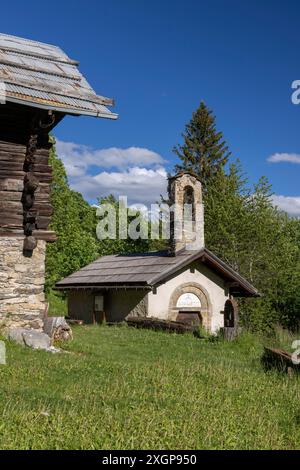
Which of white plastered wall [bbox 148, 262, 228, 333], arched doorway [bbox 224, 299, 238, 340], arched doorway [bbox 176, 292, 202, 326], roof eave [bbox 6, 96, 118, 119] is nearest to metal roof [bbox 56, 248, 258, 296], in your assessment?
white plastered wall [bbox 148, 262, 228, 333]

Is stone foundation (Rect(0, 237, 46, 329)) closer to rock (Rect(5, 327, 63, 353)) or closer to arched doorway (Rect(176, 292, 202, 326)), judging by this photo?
rock (Rect(5, 327, 63, 353))

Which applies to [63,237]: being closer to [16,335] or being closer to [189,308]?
[189,308]

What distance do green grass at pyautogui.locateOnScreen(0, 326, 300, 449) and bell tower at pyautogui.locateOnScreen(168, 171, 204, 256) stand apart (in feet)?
36.7

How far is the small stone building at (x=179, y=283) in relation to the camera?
2256cm

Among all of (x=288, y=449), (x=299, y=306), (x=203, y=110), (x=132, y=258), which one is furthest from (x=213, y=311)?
(x=203, y=110)

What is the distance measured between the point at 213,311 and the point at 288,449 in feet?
Answer: 59.8

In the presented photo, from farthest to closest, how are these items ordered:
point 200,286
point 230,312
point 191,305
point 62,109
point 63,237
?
1. point 63,237
2. point 230,312
3. point 200,286
4. point 191,305
5. point 62,109

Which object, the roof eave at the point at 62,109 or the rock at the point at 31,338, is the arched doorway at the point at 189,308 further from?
the roof eave at the point at 62,109

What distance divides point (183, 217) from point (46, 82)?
1186 cm

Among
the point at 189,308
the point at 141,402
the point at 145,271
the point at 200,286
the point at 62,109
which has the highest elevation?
the point at 62,109

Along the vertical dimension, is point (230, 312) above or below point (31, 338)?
above

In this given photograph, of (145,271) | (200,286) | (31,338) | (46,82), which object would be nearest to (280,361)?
(31,338)

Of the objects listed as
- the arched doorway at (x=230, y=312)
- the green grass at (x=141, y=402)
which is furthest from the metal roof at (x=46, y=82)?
the arched doorway at (x=230, y=312)

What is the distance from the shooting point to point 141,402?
7.62 m
